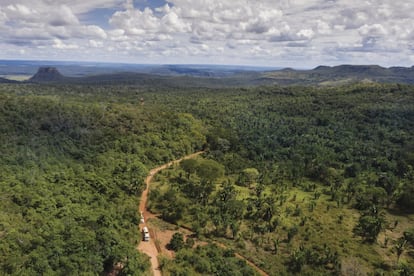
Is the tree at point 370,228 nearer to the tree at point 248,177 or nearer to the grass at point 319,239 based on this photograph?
the grass at point 319,239

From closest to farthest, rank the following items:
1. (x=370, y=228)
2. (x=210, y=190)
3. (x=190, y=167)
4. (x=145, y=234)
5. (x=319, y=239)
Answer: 1. (x=145, y=234)
2. (x=319, y=239)
3. (x=370, y=228)
4. (x=210, y=190)
5. (x=190, y=167)

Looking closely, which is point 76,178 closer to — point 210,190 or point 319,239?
point 210,190

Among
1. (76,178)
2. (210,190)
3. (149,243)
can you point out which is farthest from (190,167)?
(149,243)

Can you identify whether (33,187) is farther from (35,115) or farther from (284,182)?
(284,182)

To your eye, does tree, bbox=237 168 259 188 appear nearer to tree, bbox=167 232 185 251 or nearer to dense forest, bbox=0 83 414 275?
dense forest, bbox=0 83 414 275

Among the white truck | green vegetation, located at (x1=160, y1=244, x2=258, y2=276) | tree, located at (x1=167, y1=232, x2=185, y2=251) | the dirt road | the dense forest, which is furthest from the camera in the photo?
the white truck

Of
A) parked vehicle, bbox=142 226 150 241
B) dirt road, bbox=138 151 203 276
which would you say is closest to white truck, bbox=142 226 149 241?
parked vehicle, bbox=142 226 150 241

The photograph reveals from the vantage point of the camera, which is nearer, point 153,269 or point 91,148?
point 153,269

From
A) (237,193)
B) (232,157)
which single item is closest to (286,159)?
(232,157)
